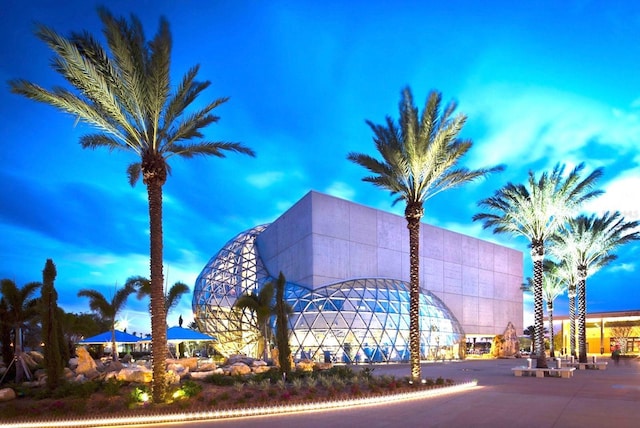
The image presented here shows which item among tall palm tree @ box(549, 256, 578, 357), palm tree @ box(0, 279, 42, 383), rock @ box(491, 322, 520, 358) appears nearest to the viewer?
palm tree @ box(0, 279, 42, 383)

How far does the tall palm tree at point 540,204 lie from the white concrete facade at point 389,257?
16.3 m

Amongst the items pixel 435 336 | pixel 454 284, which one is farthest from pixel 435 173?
pixel 454 284

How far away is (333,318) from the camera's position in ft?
129

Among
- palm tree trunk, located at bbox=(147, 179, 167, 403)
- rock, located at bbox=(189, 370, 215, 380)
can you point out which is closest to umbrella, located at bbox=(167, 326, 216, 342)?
rock, located at bbox=(189, 370, 215, 380)

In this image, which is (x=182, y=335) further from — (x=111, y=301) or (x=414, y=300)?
(x=414, y=300)

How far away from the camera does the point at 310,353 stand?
1497 inches

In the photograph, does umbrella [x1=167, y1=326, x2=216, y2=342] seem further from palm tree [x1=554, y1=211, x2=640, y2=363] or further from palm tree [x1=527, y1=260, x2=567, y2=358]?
palm tree [x1=527, y1=260, x2=567, y2=358]

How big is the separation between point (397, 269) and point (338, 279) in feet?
27.1

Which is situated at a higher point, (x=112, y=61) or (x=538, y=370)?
(x=112, y=61)

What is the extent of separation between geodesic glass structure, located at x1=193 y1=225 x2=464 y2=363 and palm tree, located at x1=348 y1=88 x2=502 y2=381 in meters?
17.7

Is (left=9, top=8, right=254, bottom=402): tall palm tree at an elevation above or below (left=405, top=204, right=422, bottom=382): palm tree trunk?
above

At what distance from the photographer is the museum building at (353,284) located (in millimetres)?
39312

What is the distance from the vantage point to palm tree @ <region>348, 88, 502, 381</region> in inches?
828

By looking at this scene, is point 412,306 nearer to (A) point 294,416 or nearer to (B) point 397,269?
(A) point 294,416
